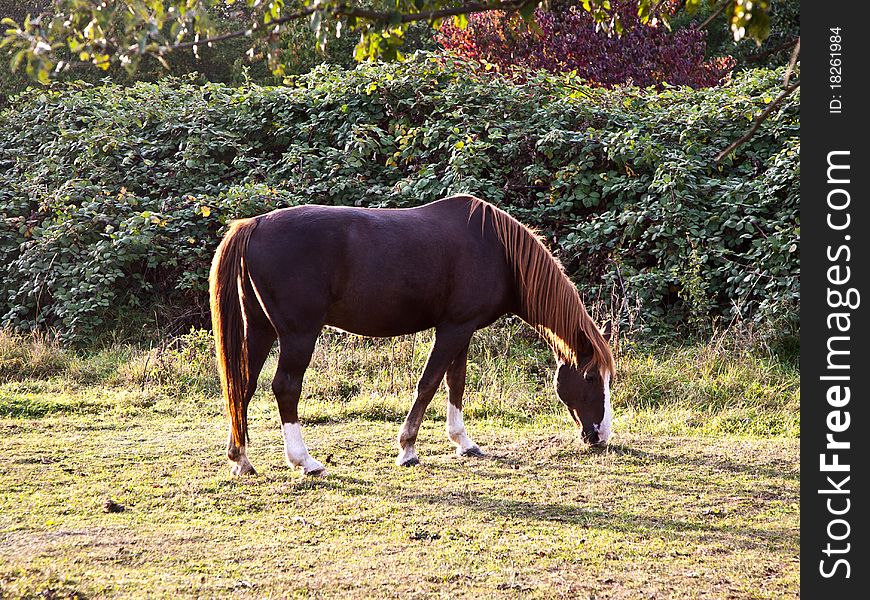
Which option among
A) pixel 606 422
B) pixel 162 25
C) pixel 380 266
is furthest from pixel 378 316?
pixel 162 25

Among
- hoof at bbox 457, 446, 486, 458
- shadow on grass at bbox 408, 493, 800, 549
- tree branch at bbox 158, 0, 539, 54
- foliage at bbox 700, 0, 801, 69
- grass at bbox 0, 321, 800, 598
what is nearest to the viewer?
tree branch at bbox 158, 0, 539, 54

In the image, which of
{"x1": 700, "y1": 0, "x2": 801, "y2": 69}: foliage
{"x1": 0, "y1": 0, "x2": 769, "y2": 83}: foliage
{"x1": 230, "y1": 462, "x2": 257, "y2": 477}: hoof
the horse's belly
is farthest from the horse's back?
{"x1": 700, "y1": 0, "x2": 801, "y2": 69}: foliage

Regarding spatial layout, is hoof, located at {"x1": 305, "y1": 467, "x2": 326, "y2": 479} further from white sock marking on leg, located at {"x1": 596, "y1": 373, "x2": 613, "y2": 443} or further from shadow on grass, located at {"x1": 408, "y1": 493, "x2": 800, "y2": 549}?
white sock marking on leg, located at {"x1": 596, "y1": 373, "x2": 613, "y2": 443}

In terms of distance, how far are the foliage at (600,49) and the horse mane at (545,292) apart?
8.13 m

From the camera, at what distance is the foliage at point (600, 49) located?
1342cm

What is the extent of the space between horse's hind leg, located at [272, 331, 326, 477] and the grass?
0.14 metres

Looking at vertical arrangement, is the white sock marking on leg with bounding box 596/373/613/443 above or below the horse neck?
below

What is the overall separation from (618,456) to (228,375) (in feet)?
8.21

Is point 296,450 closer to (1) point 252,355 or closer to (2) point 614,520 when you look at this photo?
(1) point 252,355

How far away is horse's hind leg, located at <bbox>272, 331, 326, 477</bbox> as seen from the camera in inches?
201

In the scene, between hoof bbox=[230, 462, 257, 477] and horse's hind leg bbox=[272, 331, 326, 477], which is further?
hoof bbox=[230, 462, 257, 477]

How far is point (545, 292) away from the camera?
5.66 metres

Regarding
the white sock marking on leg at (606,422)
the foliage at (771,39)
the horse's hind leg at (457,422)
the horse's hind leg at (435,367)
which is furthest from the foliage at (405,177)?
the foliage at (771,39)

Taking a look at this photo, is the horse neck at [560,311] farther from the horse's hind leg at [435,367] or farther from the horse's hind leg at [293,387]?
the horse's hind leg at [293,387]
